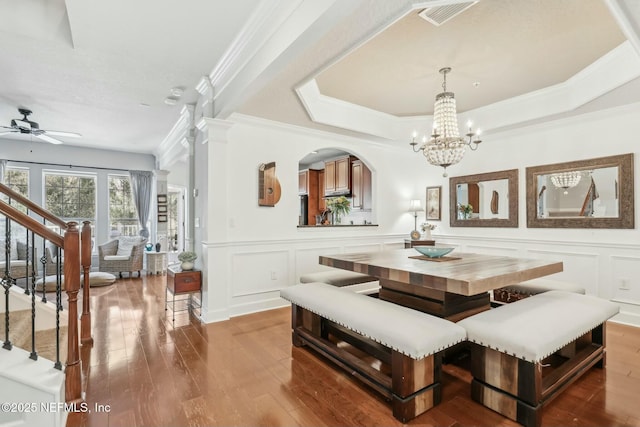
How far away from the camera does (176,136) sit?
5379 millimetres

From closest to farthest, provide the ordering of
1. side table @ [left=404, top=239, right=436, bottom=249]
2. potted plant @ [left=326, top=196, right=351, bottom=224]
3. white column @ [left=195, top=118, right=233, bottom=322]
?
white column @ [left=195, top=118, right=233, bottom=322] < side table @ [left=404, top=239, right=436, bottom=249] < potted plant @ [left=326, top=196, right=351, bottom=224]

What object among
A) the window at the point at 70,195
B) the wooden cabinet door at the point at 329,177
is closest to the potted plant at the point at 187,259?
the wooden cabinet door at the point at 329,177

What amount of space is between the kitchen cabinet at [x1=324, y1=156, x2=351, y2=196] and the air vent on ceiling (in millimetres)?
4067

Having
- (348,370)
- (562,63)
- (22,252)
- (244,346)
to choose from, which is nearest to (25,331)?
(244,346)

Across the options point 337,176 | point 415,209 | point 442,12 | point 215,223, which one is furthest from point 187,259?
point 337,176

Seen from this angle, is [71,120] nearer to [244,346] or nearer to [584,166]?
[244,346]

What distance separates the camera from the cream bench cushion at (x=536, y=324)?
1.74 metres

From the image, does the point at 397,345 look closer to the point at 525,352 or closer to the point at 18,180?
the point at 525,352

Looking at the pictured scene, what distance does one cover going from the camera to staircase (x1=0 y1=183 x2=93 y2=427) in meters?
1.62

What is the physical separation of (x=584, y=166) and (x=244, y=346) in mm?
4423

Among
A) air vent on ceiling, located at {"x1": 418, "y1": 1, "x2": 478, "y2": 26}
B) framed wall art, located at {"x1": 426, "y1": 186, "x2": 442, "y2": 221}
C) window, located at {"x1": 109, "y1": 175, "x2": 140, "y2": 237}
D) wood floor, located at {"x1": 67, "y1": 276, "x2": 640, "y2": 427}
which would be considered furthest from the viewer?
window, located at {"x1": 109, "y1": 175, "x2": 140, "y2": 237}

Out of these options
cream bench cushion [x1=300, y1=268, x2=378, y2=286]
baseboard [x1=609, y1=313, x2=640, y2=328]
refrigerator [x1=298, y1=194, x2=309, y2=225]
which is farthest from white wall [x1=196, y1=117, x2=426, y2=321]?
baseboard [x1=609, y1=313, x2=640, y2=328]

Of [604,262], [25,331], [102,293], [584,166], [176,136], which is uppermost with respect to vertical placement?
[176,136]

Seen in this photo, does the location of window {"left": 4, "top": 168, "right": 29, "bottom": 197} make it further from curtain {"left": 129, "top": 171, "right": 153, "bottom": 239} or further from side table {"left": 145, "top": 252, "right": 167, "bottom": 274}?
side table {"left": 145, "top": 252, "right": 167, "bottom": 274}
